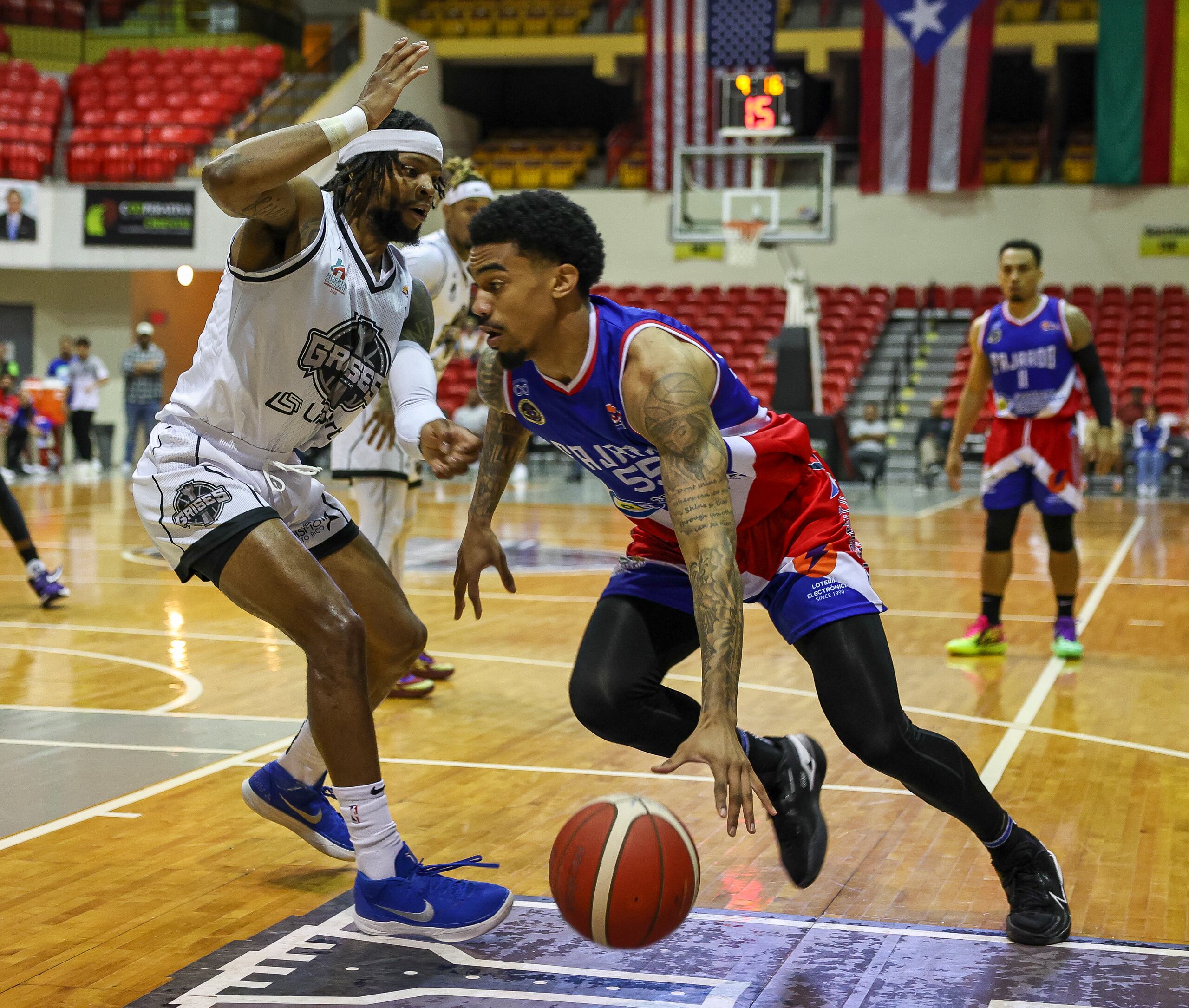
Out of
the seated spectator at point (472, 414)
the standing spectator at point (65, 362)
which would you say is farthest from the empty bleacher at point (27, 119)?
the seated spectator at point (472, 414)

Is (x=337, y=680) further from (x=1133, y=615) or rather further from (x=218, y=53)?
(x=218, y=53)

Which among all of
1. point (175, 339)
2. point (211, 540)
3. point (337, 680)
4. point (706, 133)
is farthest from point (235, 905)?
point (175, 339)

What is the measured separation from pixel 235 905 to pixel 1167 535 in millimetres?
11779

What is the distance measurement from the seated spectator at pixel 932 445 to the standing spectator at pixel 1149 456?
243 centimetres

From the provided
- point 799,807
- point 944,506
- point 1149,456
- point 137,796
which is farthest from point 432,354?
point 1149,456

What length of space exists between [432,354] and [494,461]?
2.49 meters

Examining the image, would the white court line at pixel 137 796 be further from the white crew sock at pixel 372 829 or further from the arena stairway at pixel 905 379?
the arena stairway at pixel 905 379

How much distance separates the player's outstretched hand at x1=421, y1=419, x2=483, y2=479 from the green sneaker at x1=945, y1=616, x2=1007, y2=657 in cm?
447

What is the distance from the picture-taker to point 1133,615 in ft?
28.4

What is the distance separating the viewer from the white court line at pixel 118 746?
5047 mm

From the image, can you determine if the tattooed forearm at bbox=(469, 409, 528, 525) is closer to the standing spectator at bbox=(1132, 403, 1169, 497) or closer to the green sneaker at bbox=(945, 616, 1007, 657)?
the green sneaker at bbox=(945, 616, 1007, 657)

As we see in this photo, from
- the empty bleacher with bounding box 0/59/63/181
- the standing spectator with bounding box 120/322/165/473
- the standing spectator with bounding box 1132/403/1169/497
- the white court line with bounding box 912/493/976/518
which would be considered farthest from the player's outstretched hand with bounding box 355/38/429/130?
the empty bleacher with bounding box 0/59/63/181

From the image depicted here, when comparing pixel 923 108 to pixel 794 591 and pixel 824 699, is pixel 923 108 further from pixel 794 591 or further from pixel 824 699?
A: pixel 824 699

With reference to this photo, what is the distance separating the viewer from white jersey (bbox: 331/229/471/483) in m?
5.97
